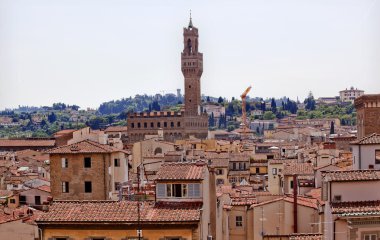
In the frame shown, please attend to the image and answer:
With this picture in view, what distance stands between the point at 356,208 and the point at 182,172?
19.3 feet

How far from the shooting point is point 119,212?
2255 cm

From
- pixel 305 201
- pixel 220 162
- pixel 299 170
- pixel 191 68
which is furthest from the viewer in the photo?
pixel 191 68

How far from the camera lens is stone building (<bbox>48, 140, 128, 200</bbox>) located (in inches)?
1233

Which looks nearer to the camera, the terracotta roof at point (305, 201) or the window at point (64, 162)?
the terracotta roof at point (305, 201)

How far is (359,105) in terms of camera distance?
42406mm

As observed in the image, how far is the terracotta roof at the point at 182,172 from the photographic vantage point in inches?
922

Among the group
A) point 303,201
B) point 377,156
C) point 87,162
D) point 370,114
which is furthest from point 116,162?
point 370,114

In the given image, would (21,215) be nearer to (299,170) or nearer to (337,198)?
(337,198)

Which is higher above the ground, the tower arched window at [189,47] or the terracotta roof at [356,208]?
the tower arched window at [189,47]

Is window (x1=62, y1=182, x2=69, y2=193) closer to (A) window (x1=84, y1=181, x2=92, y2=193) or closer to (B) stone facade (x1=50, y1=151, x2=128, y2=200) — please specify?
(B) stone facade (x1=50, y1=151, x2=128, y2=200)

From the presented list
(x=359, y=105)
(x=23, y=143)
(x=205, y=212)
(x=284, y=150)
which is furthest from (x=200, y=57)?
(x=205, y=212)

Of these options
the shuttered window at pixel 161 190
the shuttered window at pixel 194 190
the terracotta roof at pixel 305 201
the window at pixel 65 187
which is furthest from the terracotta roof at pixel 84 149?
the shuttered window at pixel 194 190

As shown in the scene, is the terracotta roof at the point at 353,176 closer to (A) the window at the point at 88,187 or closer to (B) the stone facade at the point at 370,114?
(A) the window at the point at 88,187

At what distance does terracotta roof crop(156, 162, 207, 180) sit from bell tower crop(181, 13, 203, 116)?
11606cm
